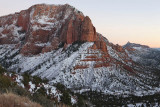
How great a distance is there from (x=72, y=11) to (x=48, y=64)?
5291cm

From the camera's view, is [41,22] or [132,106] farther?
[41,22]

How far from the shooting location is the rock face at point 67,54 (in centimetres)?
6656

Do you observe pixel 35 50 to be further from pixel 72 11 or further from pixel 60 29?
pixel 72 11

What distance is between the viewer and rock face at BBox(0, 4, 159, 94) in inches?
2621

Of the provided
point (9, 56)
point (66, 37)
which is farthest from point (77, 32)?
point (9, 56)

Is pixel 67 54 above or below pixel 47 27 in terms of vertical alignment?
below

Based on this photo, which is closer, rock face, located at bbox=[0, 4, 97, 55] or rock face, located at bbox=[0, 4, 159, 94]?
rock face, located at bbox=[0, 4, 159, 94]

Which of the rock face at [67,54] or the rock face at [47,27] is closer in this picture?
the rock face at [67,54]

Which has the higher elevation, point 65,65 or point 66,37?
point 66,37

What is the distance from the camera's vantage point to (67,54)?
3275 inches

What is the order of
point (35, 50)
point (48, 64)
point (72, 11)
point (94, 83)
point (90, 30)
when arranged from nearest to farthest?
point (94, 83)
point (48, 64)
point (90, 30)
point (35, 50)
point (72, 11)

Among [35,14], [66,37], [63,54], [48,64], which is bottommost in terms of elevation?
[48,64]

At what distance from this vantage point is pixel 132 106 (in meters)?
43.8

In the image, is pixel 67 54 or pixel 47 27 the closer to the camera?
pixel 67 54
